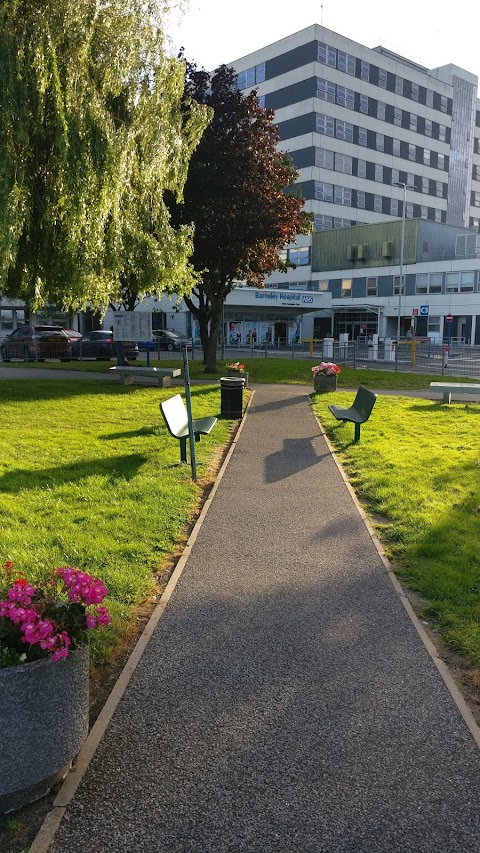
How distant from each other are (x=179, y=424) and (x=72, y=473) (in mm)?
1738

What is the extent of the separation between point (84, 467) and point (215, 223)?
16.1 metres

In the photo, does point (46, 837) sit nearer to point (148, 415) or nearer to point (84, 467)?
point (84, 467)

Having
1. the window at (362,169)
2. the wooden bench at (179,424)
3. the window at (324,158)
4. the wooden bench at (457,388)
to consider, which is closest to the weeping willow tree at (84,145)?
the wooden bench at (179,424)

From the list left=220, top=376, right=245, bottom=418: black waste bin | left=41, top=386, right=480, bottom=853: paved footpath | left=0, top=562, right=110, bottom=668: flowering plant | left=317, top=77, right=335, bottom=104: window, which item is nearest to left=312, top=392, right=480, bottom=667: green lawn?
left=41, top=386, right=480, bottom=853: paved footpath

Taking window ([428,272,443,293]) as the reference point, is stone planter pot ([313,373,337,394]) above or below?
below

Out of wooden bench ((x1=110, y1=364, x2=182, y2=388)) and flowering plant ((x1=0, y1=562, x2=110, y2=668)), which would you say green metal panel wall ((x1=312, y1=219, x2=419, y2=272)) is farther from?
flowering plant ((x1=0, y1=562, x2=110, y2=668))

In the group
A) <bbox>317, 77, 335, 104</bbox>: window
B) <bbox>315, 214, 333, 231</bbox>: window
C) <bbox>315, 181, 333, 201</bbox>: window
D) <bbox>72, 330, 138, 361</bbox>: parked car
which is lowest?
<bbox>72, 330, 138, 361</bbox>: parked car

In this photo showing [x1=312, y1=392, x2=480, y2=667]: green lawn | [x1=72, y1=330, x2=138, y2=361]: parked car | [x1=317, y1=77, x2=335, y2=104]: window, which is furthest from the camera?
[x1=317, y1=77, x2=335, y2=104]: window

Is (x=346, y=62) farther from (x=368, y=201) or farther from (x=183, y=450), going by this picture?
(x=183, y=450)

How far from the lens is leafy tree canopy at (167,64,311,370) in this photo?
23.2 metres

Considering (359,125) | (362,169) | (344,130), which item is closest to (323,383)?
(344,130)

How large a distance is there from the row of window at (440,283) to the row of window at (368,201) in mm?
11303

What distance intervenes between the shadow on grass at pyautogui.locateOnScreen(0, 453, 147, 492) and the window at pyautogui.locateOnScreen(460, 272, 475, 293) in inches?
1935

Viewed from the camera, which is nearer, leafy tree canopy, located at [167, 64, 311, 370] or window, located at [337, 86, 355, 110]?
leafy tree canopy, located at [167, 64, 311, 370]
